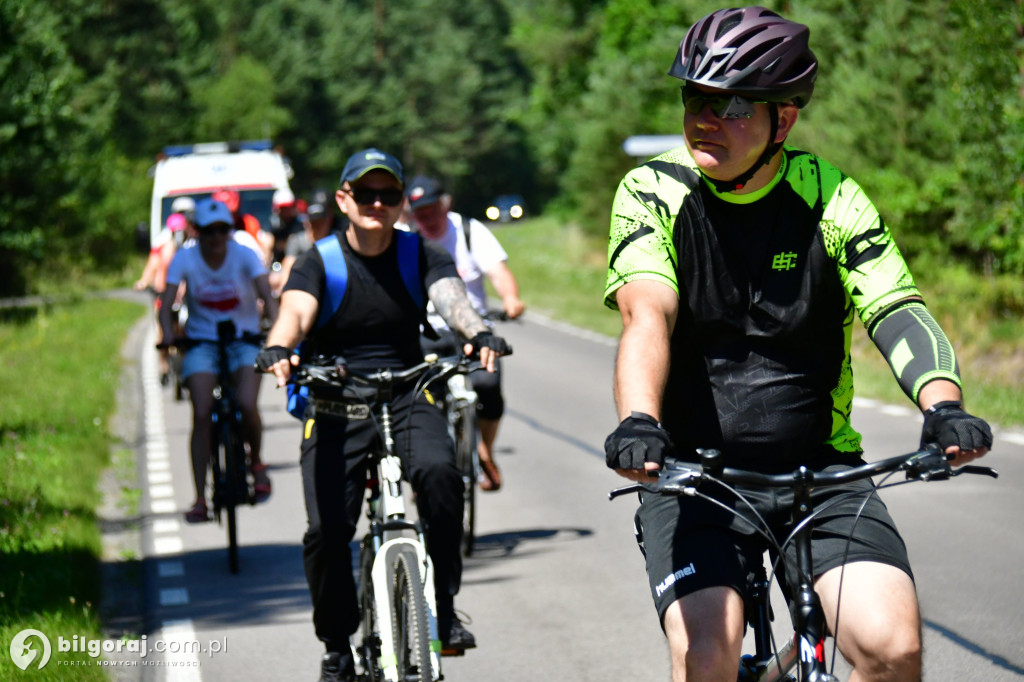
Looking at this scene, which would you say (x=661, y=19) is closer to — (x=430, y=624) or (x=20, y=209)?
(x=20, y=209)

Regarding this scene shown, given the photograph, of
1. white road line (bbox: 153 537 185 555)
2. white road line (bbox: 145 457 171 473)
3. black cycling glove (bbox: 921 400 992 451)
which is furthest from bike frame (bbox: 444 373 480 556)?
black cycling glove (bbox: 921 400 992 451)

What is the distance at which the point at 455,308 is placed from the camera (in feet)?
19.0

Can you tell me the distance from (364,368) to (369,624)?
98 centimetres

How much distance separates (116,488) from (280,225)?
287 inches

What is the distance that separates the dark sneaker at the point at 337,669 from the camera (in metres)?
5.32

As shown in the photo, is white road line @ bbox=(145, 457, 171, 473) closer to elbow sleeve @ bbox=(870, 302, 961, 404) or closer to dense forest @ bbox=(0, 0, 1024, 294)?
elbow sleeve @ bbox=(870, 302, 961, 404)

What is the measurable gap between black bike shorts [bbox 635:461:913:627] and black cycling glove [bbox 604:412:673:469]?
37cm

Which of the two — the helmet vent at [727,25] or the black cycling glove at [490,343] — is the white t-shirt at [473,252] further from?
the helmet vent at [727,25]

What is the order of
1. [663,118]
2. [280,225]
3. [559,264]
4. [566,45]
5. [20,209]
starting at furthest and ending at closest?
[566,45] → [559,264] → [663,118] → [20,209] → [280,225]

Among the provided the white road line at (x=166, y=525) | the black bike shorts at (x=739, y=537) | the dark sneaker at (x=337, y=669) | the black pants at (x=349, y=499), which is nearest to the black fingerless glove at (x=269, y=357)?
the black pants at (x=349, y=499)

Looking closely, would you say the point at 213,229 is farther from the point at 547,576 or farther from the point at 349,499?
the point at 349,499

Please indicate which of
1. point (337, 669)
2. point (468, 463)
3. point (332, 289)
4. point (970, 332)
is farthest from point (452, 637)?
point (970, 332)

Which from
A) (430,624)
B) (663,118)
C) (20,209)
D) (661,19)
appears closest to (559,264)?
(663,118)

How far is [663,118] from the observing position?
120 feet
